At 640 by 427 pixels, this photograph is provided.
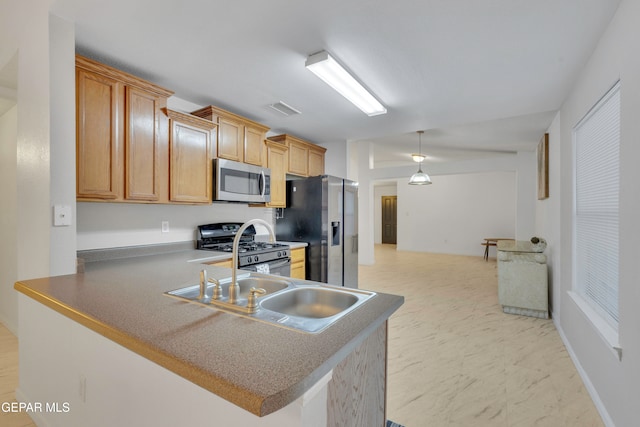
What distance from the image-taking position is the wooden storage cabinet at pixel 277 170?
368cm

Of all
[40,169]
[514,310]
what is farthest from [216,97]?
[514,310]

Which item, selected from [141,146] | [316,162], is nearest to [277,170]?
[316,162]

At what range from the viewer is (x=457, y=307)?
13.0 feet

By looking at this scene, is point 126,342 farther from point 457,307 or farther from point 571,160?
point 457,307

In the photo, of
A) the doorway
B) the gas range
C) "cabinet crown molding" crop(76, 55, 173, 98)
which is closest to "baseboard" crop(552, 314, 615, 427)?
the gas range

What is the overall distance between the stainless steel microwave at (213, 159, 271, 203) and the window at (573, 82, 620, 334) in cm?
296

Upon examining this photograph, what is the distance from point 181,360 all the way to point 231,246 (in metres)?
2.44

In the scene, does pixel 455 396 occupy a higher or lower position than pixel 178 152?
lower

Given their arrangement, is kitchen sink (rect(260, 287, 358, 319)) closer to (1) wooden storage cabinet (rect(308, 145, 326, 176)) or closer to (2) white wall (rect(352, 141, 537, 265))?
(1) wooden storage cabinet (rect(308, 145, 326, 176))

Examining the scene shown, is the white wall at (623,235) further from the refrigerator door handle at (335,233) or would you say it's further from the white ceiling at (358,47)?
the refrigerator door handle at (335,233)

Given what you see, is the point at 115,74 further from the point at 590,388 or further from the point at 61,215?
the point at 590,388

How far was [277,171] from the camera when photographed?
380 centimetres

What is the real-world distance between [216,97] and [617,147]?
10.5ft

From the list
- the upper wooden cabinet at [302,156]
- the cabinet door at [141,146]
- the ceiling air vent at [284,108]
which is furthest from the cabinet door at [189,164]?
the upper wooden cabinet at [302,156]
